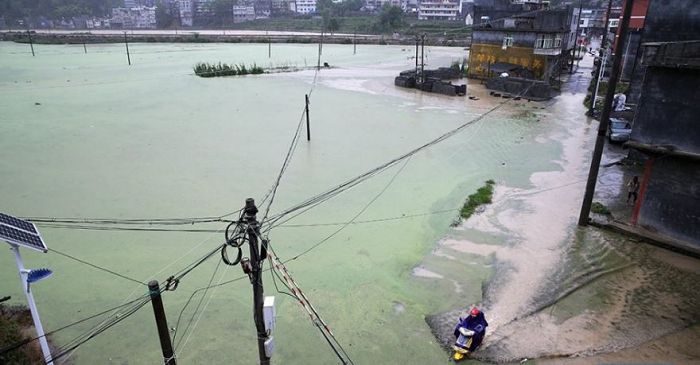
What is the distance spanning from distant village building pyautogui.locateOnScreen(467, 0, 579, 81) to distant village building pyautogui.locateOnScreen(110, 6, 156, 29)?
3885 inches

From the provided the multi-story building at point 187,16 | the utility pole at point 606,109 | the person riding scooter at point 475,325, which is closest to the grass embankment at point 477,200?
the utility pole at point 606,109

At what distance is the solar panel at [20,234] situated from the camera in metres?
4.30

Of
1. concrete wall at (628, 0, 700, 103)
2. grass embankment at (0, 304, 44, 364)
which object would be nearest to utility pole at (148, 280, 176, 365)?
grass embankment at (0, 304, 44, 364)

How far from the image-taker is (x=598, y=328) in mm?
6582

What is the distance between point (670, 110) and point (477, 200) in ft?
14.4

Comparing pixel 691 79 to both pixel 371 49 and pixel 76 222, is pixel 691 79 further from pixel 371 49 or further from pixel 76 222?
pixel 371 49

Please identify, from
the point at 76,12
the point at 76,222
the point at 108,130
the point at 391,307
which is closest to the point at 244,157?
the point at 76,222

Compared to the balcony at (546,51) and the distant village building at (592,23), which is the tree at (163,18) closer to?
the distant village building at (592,23)

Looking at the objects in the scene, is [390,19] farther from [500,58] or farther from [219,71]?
[219,71]

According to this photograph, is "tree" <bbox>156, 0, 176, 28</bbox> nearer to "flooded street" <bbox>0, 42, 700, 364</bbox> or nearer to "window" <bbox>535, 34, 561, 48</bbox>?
"flooded street" <bbox>0, 42, 700, 364</bbox>

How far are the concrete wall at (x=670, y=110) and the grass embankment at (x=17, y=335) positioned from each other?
35.1 feet

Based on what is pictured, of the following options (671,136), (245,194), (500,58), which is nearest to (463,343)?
(671,136)

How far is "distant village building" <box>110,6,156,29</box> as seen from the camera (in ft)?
346

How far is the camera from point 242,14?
106 m
